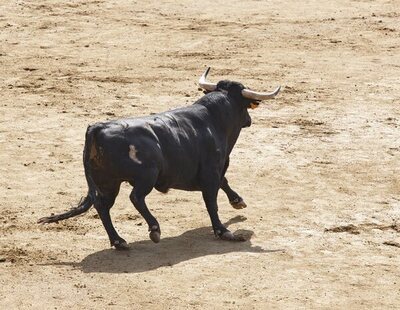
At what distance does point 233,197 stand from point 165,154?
156 cm

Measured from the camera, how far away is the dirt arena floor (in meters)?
11.9

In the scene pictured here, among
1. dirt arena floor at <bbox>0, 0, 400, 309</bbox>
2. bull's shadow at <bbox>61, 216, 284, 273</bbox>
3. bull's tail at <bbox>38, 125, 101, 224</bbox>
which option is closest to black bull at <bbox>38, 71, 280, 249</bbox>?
bull's tail at <bbox>38, 125, 101, 224</bbox>

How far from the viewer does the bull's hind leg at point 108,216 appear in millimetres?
12805

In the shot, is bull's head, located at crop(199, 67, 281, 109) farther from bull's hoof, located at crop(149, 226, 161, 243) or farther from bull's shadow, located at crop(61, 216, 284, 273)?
bull's hoof, located at crop(149, 226, 161, 243)

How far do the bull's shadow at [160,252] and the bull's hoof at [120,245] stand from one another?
49mm

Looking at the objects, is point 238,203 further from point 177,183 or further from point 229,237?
point 177,183

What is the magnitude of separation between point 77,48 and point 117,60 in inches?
43.5

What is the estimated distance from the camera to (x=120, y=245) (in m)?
12.8


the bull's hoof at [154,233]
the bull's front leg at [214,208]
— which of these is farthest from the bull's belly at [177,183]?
the bull's hoof at [154,233]

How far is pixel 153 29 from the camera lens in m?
24.1

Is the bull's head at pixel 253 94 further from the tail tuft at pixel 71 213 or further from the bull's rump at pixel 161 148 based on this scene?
the tail tuft at pixel 71 213

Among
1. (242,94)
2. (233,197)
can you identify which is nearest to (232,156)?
(233,197)

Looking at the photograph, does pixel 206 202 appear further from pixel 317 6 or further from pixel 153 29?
pixel 317 6

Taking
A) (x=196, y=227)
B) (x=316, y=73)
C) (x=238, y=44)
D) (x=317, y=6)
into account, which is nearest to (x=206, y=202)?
(x=196, y=227)
